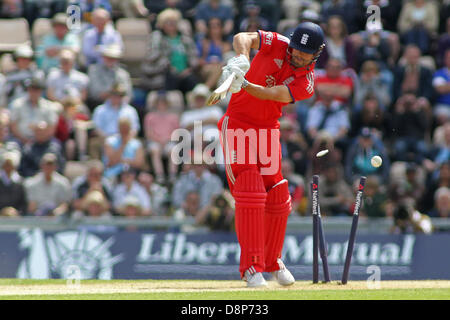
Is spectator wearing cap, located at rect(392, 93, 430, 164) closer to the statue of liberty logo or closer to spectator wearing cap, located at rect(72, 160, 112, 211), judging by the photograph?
spectator wearing cap, located at rect(72, 160, 112, 211)

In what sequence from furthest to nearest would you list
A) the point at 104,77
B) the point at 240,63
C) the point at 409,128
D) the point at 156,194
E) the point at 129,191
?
1. the point at 104,77
2. the point at 409,128
3. the point at 156,194
4. the point at 129,191
5. the point at 240,63

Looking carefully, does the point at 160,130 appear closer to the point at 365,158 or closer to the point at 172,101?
the point at 172,101

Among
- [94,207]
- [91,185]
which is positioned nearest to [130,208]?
[94,207]

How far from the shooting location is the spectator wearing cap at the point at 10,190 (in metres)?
14.1

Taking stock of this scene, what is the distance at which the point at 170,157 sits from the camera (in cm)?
1543

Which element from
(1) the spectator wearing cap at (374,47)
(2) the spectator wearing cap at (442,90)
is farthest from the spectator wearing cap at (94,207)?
(2) the spectator wearing cap at (442,90)

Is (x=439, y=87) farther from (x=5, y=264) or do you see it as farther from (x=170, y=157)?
(x=5, y=264)

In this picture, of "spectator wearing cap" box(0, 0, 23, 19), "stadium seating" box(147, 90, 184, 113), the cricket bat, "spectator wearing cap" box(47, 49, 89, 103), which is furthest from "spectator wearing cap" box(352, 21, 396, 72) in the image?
the cricket bat

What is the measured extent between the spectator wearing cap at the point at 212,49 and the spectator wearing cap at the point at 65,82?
226cm

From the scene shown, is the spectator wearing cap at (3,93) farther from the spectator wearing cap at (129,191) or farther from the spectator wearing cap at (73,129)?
the spectator wearing cap at (129,191)

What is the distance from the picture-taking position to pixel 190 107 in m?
16.1

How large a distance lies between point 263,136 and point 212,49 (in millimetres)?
8124

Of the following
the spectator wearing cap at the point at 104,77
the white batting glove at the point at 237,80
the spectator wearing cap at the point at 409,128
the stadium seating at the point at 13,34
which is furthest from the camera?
the stadium seating at the point at 13,34
